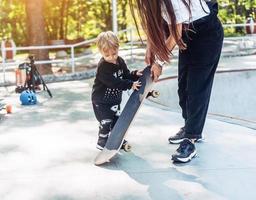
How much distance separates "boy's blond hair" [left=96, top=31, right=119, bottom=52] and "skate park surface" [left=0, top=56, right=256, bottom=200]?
0.95 meters

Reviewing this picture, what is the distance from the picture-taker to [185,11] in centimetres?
348

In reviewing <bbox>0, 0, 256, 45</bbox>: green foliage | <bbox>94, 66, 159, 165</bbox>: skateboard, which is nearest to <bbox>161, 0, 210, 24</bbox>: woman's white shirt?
<bbox>94, 66, 159, 165</bbox>: skateboard

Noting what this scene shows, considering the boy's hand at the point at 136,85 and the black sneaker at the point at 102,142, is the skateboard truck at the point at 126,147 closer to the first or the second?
the black sneaker at the point at 102,142

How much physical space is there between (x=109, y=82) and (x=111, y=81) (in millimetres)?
20

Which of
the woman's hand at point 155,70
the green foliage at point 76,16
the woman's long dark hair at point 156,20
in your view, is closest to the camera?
the woman's long dark hair at point 156,20

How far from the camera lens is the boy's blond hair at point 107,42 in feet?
13.3

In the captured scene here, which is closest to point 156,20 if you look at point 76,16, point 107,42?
point 107,42

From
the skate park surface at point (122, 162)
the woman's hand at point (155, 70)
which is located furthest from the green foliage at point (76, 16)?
the woman's hand at point (155, 70)

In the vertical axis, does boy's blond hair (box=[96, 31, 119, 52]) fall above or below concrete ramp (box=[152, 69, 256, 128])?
above

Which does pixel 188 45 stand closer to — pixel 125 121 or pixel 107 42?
pixel 107 42

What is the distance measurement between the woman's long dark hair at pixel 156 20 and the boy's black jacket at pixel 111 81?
0.75 meters

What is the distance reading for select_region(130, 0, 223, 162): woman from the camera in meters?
3.38

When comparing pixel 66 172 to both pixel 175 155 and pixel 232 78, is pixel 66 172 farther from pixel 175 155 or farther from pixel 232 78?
pixel 232 78

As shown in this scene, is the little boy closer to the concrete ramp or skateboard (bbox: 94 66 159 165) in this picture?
skateboard (bbox: 94 66 159 165)
